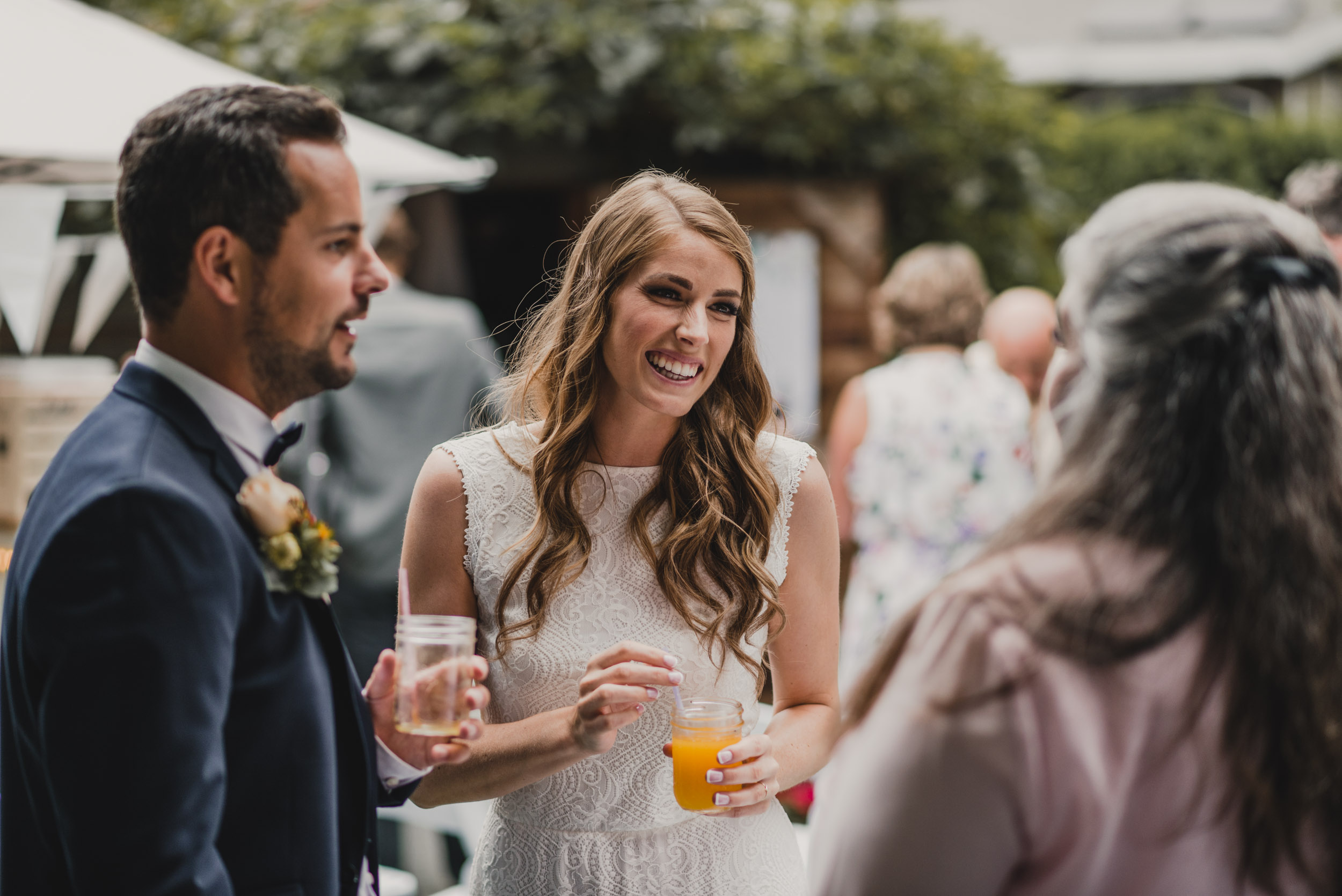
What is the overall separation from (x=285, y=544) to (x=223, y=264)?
0.98 feet

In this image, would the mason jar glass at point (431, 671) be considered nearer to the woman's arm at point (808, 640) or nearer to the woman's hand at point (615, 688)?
the woman's hand at point (615, 688)

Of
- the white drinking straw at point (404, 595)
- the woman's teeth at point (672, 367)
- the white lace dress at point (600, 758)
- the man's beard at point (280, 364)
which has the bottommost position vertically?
the white lace dress at point (600, 758)

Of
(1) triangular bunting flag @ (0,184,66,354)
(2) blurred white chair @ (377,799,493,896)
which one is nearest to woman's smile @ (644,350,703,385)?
(1) triangular bunting flag @ (0,184,66,354)

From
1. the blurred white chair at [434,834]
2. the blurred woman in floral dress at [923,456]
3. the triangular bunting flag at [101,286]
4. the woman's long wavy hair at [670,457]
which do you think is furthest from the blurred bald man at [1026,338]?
the triangular bunting flag at [101,286]

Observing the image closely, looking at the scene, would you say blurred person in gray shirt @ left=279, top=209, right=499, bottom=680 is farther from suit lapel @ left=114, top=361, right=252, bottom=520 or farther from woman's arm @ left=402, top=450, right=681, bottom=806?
suit lapel @ left=114, top=361, right=252, bottom=520

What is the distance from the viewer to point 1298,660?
38.4 inches

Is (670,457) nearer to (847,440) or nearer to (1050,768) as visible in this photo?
(1050,768)

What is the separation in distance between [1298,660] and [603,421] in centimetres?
121

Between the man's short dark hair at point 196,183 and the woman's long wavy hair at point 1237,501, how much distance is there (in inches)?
32.0

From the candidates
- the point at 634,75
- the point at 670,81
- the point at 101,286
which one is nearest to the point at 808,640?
the point at 101,286

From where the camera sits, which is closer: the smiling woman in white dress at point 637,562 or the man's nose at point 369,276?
the man's nose at point 369,276

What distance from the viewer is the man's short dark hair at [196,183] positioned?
120cm

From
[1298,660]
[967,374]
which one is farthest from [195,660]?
[967,374]

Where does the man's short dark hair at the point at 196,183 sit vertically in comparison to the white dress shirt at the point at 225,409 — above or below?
above
